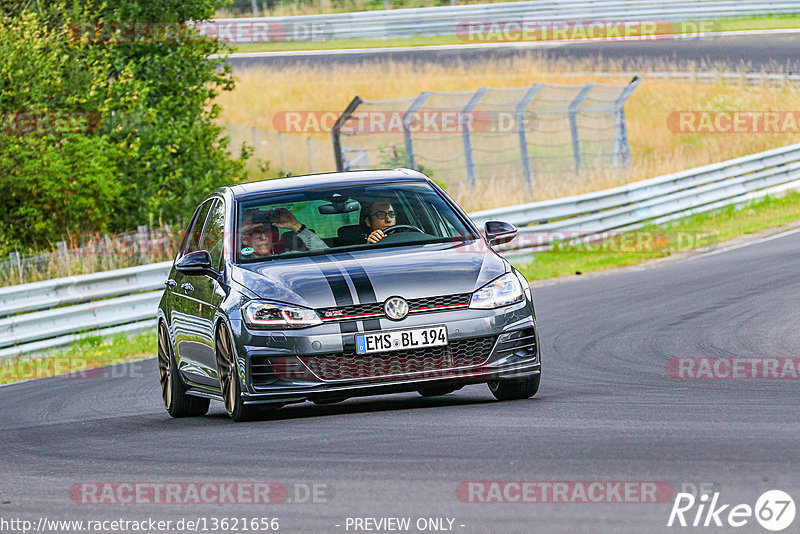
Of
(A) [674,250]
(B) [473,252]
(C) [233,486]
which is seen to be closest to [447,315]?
(B) [473,252]

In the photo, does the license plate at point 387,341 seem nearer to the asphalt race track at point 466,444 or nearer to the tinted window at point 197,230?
the asphalt race track at point 466,444

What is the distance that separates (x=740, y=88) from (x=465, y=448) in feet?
98.0

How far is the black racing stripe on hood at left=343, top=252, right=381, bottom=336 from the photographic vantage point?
323 inches

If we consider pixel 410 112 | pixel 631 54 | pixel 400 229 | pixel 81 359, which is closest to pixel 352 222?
pixel 400 229

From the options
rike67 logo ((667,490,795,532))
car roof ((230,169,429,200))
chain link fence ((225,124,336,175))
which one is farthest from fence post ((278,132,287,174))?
rike67 logo ((667,490,795,532))

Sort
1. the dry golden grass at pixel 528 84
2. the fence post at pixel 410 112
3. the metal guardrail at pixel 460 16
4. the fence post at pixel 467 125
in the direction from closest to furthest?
the fence post at pixel 410 112
the fence post at pixel 467 125
the dry golden grass at pixel 528 84
the metal guardrail at pixel 460 16

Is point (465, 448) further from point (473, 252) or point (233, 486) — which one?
point (473, 252)

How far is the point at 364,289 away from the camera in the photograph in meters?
8.30

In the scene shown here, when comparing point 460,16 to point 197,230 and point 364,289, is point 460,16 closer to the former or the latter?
point 197,230

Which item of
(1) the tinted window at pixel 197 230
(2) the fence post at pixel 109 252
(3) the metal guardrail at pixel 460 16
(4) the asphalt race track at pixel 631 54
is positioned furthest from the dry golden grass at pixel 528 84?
(1) the tinted window at pixel 197 230

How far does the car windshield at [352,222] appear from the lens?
9266 millimetres

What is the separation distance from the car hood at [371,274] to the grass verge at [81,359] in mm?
5971

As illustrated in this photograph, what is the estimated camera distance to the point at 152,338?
1711 cm

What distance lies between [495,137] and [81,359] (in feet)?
56.0
